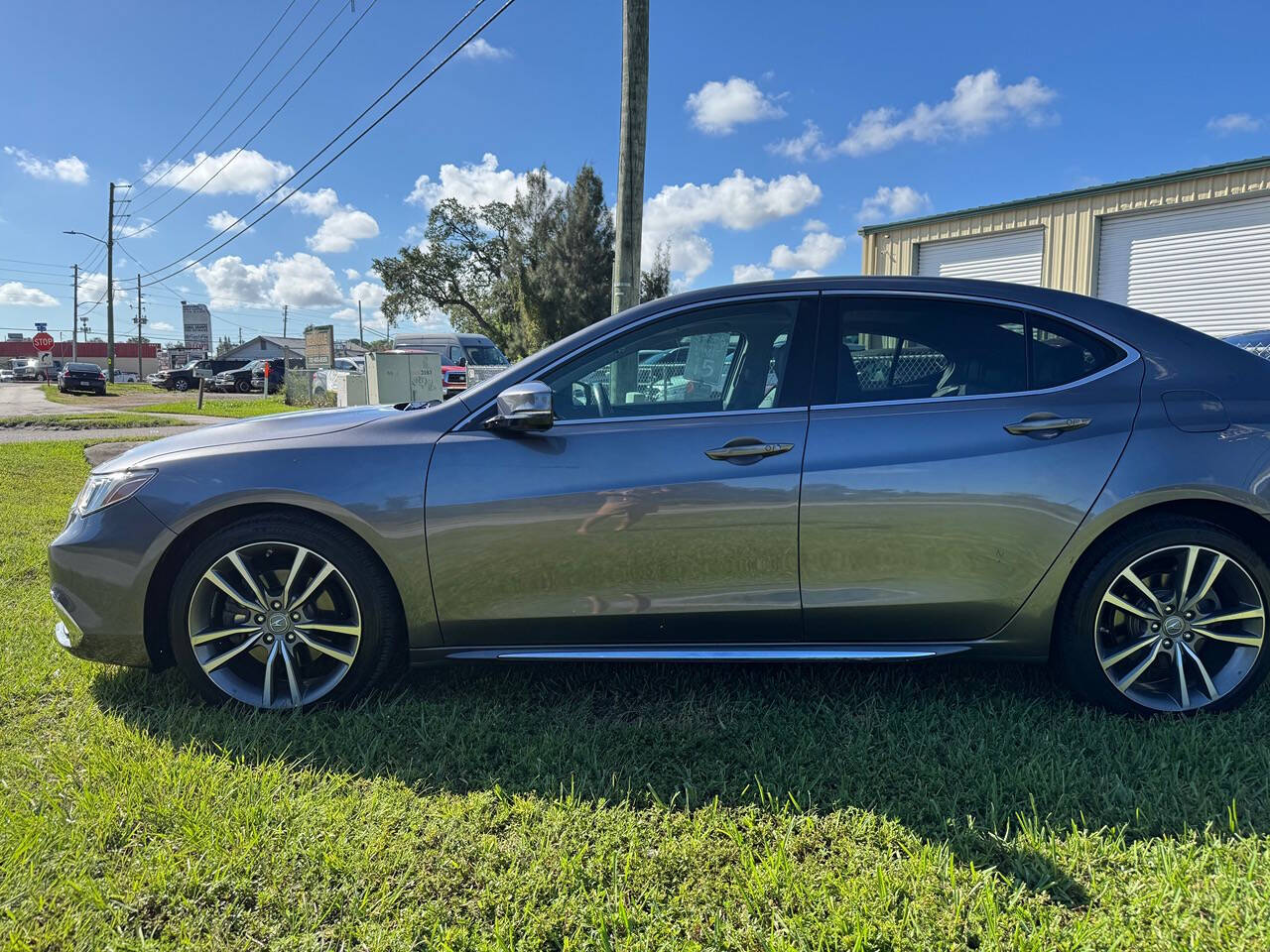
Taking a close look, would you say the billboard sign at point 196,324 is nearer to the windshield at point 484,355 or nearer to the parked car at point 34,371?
the parked car at point 34,371

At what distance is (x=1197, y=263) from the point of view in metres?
13.9

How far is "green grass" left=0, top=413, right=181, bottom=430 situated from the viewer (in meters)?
15.3

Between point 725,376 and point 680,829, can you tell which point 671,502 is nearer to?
point 725,376

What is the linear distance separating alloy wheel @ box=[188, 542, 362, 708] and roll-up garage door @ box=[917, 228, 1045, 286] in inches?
575

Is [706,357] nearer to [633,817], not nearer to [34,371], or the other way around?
[633,817]

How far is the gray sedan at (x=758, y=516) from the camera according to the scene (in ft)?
8.68

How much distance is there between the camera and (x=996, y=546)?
2652 mm

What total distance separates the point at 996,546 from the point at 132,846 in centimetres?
266

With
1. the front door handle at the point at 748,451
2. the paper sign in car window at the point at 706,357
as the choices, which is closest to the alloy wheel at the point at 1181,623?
the front door handle at the point at 748,451

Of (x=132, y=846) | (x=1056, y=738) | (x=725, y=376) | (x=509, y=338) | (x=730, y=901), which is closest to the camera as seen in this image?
(x=730, y=901)

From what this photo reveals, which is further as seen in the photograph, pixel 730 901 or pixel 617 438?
pixel 617 438

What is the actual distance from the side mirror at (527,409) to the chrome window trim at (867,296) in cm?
8

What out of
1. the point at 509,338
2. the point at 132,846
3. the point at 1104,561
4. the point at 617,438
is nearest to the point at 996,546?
the point at 1104,561

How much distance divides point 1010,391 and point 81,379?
36.7m
